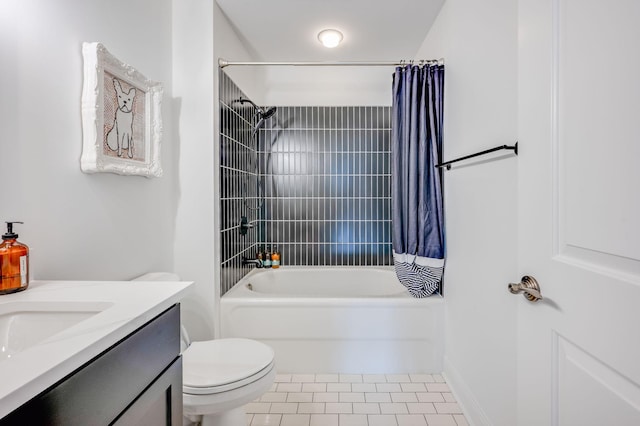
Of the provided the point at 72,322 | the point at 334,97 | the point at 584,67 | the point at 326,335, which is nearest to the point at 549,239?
the point at 584,67

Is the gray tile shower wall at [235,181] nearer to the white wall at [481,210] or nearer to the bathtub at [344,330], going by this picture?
the bathtub at [344,330]

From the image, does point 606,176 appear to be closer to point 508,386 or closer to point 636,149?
point 636,149

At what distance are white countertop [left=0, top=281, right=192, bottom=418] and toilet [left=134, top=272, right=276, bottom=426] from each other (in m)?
0.52

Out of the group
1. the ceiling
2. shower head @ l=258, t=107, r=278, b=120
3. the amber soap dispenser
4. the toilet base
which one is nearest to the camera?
the amber soap dispenser

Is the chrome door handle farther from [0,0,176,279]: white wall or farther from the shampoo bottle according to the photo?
the shampoo bottle

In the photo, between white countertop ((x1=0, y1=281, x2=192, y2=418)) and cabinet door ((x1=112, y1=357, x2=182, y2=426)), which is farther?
cabinet door ((x1=112, y1=357, x2=182, y2=426))

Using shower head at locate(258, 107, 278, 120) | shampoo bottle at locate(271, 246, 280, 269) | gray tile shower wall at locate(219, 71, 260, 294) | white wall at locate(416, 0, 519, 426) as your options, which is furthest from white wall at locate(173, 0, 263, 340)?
white wall at locate(416, 0, 519, 426)

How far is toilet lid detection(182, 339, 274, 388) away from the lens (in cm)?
126

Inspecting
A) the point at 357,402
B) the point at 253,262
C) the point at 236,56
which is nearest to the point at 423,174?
the point at 357,402

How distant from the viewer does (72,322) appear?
815 millimetres

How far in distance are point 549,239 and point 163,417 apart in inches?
41.8

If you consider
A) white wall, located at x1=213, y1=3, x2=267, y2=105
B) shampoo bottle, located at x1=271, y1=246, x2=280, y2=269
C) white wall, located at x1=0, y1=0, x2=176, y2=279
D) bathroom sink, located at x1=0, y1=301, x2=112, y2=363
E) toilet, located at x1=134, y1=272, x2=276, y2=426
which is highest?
white wall, located at x1=213, y1=3, x2=267, y2=105

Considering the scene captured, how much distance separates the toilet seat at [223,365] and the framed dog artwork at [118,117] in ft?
2.90

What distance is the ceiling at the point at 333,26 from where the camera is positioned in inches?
81.7
